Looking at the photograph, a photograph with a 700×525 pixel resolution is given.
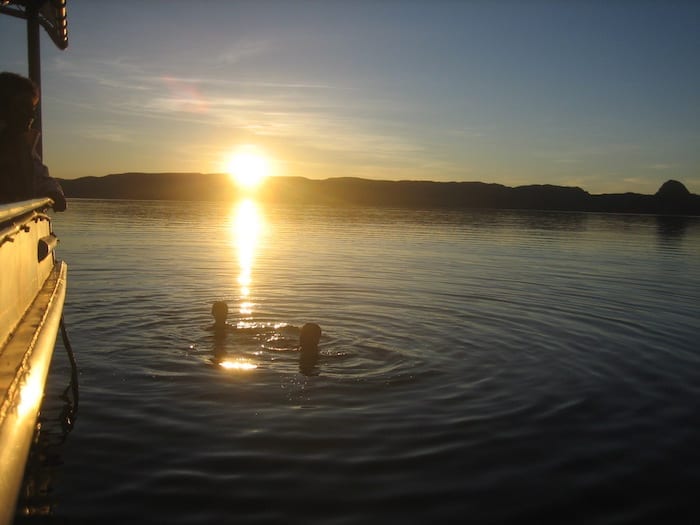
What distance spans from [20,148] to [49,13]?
532 centimetres

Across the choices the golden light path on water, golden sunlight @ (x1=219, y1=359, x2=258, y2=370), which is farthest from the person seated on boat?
the golden light path on water

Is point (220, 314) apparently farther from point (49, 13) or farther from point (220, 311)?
point (49, 13)

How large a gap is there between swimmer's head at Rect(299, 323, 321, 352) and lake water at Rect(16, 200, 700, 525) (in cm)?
29

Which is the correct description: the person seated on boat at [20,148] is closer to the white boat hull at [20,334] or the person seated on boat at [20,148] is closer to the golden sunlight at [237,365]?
the white boat hull at [20,334]

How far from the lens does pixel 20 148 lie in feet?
24.1

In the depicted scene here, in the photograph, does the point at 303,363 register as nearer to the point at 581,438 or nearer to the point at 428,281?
the point at 581,438

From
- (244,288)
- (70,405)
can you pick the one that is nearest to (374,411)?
(70,405)

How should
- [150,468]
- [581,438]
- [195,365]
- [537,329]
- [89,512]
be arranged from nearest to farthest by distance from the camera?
[89,512]
[150,468]
[581,438]
[195,365]
[537,329]

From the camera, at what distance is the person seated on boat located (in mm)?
6656

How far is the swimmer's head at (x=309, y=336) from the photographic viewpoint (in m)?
10.4

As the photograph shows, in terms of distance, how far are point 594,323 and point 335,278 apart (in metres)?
9.55

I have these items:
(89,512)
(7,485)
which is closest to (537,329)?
(89,512)

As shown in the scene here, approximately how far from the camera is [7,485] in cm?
311

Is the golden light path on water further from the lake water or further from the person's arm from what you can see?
the person's arm
